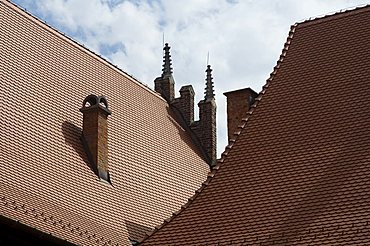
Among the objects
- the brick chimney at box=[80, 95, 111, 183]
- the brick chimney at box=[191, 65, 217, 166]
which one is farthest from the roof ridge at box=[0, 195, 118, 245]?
the brick chimney at box=[191, 65, 217, 166]

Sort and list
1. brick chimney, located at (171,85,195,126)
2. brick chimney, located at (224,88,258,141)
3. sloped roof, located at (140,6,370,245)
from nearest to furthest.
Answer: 1. sloped roof, located at (140,6,370,245)
2. brick chimney, located at (224,88,258,141)
3. brick chimney, located at (171,85,195,126)

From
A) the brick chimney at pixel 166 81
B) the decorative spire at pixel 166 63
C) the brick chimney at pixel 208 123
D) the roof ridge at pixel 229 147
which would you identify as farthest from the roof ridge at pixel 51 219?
A: the decorative spire at pixel 166 63

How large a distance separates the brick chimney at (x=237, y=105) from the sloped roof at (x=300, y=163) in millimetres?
1770

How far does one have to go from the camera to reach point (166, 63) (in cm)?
2145

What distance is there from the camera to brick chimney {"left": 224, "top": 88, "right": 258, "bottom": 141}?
16266mm

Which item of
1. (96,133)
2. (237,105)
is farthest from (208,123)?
(96,133)

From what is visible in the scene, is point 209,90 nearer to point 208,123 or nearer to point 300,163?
point 208,123

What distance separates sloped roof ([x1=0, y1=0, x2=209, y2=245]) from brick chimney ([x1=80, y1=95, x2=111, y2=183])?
172mm

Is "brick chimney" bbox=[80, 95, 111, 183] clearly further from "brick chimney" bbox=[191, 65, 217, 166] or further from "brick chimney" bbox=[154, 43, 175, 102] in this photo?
"brick chimney" bbox=[154, 43, 175, 102]

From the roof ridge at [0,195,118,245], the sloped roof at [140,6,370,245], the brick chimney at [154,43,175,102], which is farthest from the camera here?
the brick chimney at [154,43,175,102]

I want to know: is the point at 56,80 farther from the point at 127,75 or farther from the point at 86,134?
the point at 127,75

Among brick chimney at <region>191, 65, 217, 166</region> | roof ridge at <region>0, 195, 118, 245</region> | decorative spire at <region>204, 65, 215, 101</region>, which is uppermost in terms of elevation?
decorative spire at <region>204, 65, 215, 101</region>

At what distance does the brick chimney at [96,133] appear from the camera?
1464cm

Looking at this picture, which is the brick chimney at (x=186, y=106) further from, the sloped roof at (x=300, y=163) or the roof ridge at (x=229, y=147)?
the sloped roof at (x=300, y=163)
